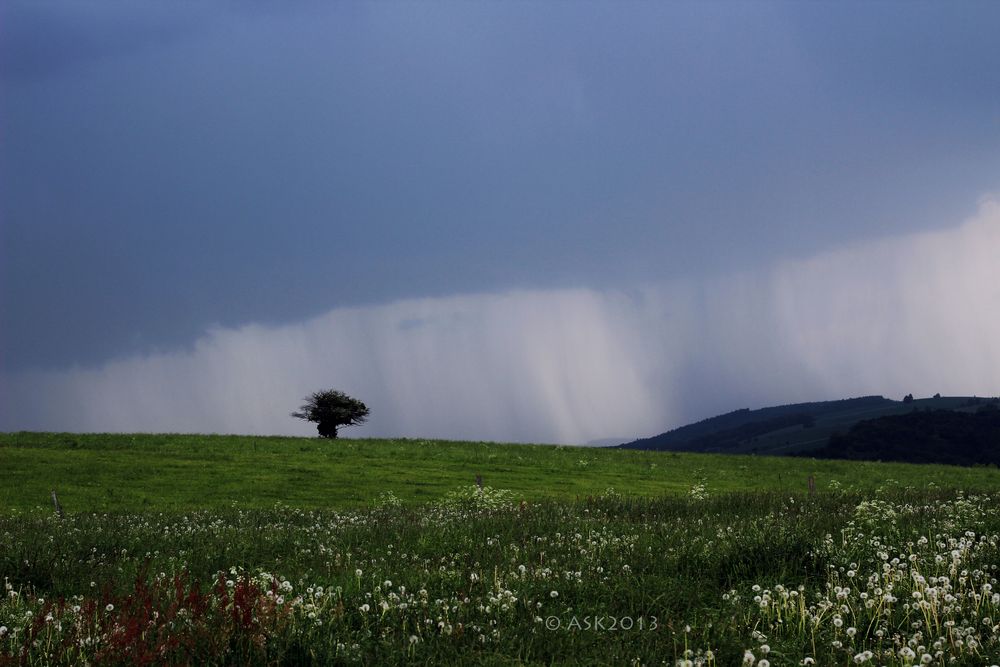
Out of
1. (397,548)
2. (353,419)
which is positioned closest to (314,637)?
(397,548)

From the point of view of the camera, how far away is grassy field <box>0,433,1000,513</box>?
125ft

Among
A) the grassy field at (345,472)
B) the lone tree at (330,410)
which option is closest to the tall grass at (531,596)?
the grassy field at (345,472)

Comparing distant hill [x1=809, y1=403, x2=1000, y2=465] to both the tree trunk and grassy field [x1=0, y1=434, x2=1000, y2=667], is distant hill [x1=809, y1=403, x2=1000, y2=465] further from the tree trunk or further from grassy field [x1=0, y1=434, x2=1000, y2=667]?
grassy field [x1=0, y1=434, x2=1000, y2=667]

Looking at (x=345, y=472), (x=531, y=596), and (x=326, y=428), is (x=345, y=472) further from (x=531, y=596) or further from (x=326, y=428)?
(x=531, y=596)

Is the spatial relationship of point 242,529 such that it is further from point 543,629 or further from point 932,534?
point 932,534

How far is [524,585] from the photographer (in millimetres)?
8773

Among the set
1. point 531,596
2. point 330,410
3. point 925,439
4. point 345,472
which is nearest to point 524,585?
point 531,596

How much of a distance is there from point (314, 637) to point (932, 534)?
9088 millimetres

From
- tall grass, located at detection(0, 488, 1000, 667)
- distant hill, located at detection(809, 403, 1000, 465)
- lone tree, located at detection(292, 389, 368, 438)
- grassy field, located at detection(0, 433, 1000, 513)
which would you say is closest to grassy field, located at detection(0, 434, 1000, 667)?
tall grass, located at detection(0, 488, 1000, 667)

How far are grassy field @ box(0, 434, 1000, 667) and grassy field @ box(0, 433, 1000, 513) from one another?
1795 cm

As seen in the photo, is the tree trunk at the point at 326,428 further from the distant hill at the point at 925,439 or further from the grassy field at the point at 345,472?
the distant hill at the point at 925,439

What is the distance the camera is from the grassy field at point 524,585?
268 inches

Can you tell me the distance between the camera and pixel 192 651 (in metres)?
6.62

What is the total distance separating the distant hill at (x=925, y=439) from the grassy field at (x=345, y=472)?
365 feet
